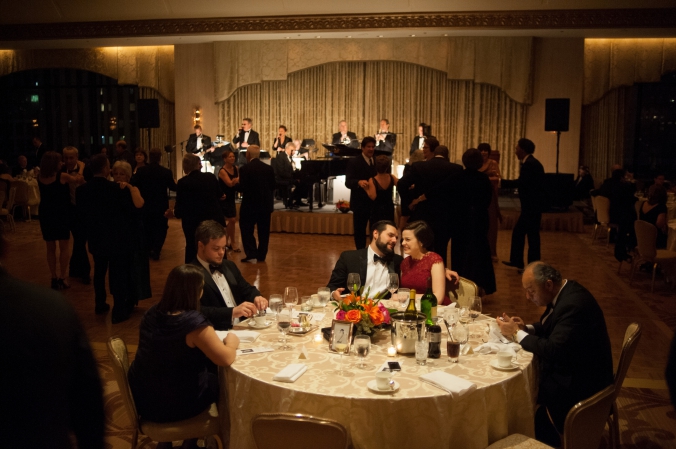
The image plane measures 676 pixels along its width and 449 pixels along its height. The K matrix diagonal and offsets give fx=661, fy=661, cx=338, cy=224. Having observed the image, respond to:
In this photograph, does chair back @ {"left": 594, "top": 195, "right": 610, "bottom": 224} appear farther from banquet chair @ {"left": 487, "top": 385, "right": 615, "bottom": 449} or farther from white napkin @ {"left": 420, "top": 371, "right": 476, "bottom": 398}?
white napkin @ {"left": 420, "top": 371, "right": 476, "bottom": 398}

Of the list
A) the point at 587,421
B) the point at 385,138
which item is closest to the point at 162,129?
the point at 385,138

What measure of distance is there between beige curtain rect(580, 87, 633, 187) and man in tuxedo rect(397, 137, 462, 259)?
354 inches

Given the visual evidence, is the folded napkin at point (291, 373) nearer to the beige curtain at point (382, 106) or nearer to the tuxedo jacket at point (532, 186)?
the tuxedo jacket at point (532, 186)

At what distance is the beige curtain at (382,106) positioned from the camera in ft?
48.5

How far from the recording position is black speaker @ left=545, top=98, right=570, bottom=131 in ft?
40.0

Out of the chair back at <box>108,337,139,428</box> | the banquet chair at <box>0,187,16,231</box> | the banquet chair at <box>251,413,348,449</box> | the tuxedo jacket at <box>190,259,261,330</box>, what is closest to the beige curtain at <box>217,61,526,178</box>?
the banquet chair at <box>0,187,16,231</box>

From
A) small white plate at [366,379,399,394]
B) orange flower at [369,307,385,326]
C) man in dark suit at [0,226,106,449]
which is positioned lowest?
small white plate at [366,379,399,394]

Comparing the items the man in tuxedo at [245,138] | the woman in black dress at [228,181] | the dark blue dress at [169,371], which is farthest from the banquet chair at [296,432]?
the man in tuxedo at [245,138]

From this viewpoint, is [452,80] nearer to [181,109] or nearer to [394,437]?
[181,109]

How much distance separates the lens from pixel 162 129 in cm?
1642

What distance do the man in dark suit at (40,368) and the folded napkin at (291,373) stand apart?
110 centimetres

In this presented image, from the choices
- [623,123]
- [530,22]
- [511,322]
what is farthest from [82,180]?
[623,123]

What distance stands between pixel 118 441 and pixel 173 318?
126cm

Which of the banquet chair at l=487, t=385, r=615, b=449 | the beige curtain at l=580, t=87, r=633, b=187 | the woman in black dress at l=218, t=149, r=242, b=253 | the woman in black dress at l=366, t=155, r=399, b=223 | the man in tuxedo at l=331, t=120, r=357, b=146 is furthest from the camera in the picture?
the beige curtain at l=580, t=87, r=633, b=187
